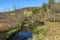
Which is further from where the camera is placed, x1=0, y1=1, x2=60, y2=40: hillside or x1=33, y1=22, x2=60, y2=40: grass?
x1=0, y1=1, x2=60, y2=40: hillside

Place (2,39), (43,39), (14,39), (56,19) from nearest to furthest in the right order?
(43,39) → (2,39) → (14,39) → (56,19)

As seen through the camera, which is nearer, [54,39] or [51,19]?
[54,39]

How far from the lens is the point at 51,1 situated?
246 feet

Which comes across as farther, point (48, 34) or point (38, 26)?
point (38, 26)

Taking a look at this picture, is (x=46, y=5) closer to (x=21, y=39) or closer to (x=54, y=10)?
(x=54, y=10)

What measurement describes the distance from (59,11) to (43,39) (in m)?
35.6

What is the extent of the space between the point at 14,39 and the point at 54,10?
28.3 metres

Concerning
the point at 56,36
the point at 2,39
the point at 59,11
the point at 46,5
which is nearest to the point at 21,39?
the point at 2,39

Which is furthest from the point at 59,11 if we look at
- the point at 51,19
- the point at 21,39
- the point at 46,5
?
the point at 21,39

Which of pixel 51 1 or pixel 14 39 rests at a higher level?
pixel 51 1

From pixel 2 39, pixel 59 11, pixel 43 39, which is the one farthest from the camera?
pixel 59 11

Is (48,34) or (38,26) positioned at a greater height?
(48,34)

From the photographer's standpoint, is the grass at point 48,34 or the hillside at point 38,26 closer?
the grass at point 48,34

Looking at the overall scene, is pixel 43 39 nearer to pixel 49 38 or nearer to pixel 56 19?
pixel 49 38
